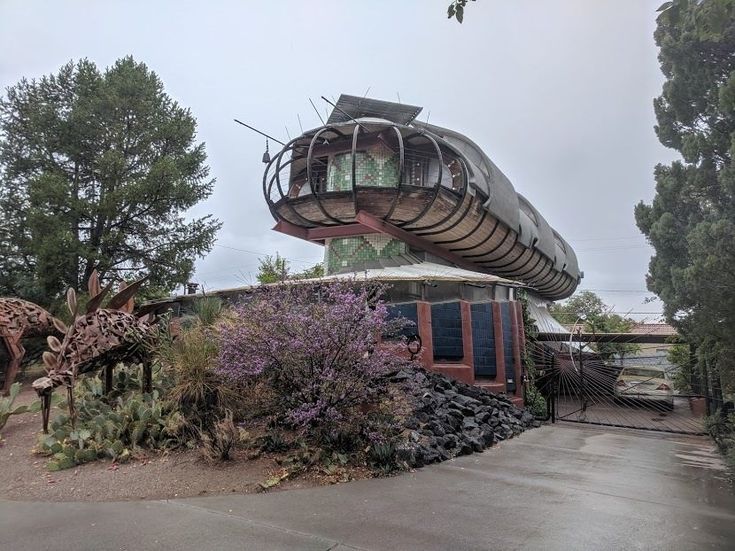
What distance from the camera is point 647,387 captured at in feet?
52.3

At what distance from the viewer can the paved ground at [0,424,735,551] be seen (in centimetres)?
428

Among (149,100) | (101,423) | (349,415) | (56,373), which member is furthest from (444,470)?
(149,100)

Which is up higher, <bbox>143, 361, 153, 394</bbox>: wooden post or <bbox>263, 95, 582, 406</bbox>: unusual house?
<bbox>263, 95, 582, 406</bbox>: unusual house

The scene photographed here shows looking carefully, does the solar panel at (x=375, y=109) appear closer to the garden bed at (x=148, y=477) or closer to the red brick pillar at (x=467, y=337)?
the red brick pillar at (x=467, y=337)

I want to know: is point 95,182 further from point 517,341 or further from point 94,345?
point 517,341

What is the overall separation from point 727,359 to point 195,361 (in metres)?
6.96

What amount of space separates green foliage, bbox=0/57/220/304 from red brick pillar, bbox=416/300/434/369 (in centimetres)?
1191

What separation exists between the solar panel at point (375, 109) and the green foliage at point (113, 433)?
13.3 metres

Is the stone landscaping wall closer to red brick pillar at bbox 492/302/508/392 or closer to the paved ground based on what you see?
the paved ground

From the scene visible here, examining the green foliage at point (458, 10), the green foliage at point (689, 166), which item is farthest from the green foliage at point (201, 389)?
the green foliage at point (689, 166)

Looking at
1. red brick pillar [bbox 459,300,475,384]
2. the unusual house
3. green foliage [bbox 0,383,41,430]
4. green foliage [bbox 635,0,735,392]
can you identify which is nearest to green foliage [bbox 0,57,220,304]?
the unusual house

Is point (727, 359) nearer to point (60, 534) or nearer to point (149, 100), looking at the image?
point (60, 534)

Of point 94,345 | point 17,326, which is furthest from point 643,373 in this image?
point 17,326

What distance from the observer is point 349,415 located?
7.00 metres
